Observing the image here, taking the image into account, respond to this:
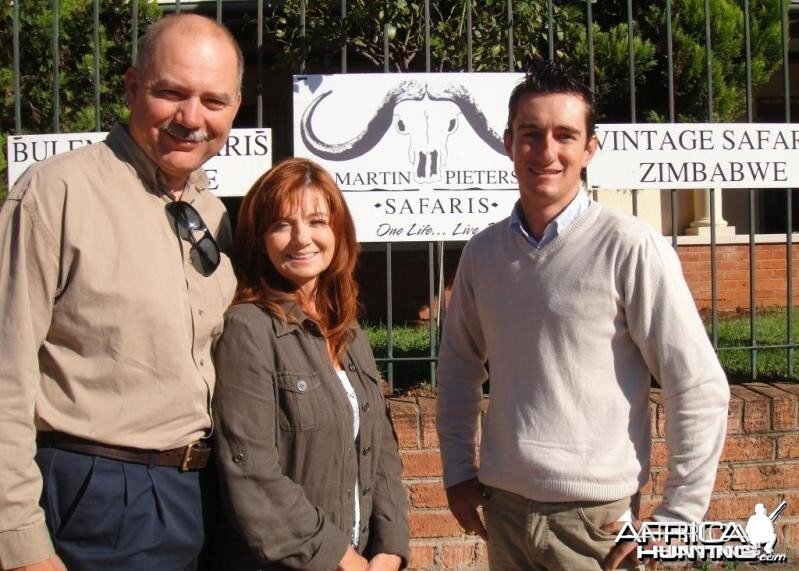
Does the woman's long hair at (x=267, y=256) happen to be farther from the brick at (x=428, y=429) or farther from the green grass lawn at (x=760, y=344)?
the green grass lawn at (x=760, y=344)

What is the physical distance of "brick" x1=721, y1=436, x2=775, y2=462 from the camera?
4.45 m

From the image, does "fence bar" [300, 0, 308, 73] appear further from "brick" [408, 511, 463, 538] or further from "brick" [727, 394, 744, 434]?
"brick" [727, 394, 744, 434]

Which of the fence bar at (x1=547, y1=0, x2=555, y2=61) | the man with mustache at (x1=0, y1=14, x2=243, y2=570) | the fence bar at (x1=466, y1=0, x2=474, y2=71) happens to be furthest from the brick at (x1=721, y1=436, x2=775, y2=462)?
the man with mustache at (x1=0, y1=14, x2=243, y2=570)

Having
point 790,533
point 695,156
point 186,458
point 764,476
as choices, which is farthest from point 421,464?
point 186,458

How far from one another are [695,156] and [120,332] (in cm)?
323

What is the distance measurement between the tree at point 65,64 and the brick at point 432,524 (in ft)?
9.39

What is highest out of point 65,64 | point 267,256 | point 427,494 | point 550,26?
point 65,64

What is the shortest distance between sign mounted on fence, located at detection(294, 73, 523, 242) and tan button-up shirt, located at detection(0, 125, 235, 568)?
2.08 metres

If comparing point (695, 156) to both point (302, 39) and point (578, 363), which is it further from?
point (578, 363)

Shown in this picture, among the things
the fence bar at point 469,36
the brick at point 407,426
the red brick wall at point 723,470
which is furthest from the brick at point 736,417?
the fence bar at point 469,36

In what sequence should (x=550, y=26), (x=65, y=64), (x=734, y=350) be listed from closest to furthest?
(x=550, y=26), (x=734, y=350), (x=65, y=64)

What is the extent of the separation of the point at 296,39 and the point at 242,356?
2.69m

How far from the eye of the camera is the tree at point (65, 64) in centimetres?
553

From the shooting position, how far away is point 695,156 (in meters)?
4.52
